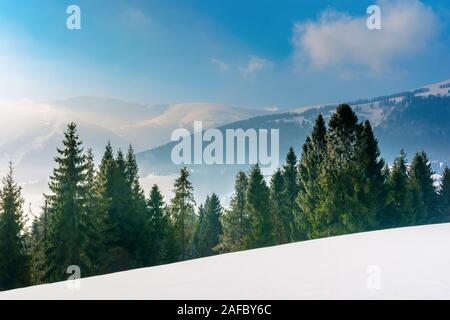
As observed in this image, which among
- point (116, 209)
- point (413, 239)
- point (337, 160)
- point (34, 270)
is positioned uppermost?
point (337, 160)

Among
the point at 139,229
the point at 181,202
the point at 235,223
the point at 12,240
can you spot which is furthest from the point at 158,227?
the point at 12,240

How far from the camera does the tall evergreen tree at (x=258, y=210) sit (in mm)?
42375

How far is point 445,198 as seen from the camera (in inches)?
2078

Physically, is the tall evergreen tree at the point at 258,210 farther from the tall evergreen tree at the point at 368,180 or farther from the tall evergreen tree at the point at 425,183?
the tall evergreen tree at the point at 425,183

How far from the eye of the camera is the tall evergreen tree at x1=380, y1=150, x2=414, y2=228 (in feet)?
106

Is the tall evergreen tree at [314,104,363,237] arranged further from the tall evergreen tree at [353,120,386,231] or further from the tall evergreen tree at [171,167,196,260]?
the tall evergreen tree at [171,167,196,260]

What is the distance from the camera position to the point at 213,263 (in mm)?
9359

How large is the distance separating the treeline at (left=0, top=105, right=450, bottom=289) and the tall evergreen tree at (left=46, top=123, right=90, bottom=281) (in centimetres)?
7

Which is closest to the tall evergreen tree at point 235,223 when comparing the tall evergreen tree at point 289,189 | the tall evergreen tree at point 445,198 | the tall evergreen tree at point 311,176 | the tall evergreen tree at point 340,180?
the tall evergreen tree at point 289,189

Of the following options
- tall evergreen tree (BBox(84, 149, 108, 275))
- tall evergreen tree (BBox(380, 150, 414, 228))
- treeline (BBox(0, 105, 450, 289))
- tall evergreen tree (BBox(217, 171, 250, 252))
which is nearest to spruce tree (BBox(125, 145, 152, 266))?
treeline (BBox(0, 105, 450, 289))

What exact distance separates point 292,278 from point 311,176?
29.2 meters

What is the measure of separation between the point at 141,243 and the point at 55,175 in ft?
32.1
